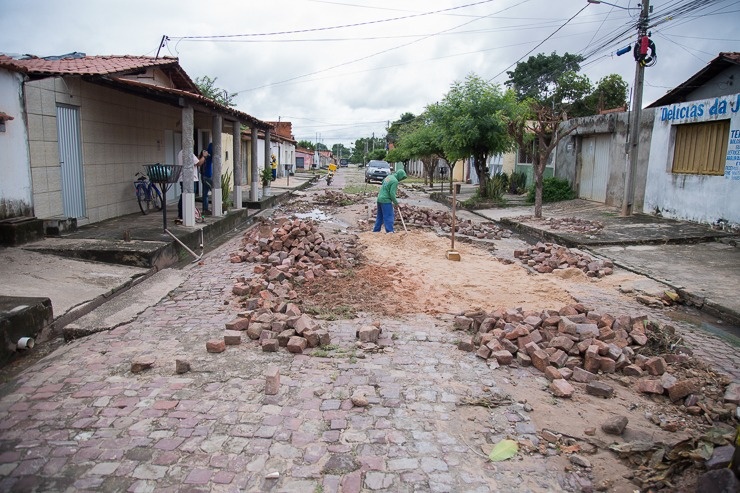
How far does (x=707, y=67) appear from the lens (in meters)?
16.2

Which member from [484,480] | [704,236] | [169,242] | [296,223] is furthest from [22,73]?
[704,236]

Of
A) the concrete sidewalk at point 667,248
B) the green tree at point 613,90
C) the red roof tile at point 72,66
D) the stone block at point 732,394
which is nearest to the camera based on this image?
the stone block at point 732,394

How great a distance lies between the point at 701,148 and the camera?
13.1 meters

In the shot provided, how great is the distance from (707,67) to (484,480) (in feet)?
58.2

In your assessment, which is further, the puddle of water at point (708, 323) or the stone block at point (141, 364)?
the puddle of water at point (708, 323)

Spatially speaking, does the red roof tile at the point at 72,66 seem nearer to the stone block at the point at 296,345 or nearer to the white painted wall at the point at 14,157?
the white painted wall at the point at 14,157

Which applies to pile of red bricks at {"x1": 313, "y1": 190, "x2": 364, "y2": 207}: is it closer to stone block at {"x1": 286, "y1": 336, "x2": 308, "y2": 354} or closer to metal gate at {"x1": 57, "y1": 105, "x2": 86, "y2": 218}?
metal gate at {"x1": 57, "y1": 105, "x2": 86, "y2": 218}

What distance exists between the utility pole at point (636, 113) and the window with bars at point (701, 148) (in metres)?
1.13

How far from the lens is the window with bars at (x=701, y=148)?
487 inches

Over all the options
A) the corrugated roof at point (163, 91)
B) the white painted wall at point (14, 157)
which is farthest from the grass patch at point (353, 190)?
the white painted wall at point (14, 157)

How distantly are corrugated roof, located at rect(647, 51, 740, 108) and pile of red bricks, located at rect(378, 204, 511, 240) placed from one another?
812 cm

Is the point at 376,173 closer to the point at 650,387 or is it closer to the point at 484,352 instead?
the point at 484,352

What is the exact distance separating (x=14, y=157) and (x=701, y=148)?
576 inches

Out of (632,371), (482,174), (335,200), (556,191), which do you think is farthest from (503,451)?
(482,174)
